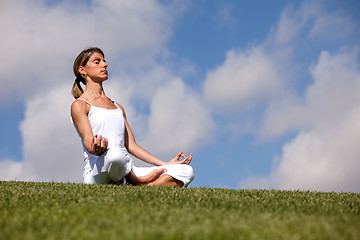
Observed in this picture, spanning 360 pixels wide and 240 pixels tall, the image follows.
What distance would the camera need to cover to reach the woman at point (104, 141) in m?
7.28

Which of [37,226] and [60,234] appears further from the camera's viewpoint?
[37,226]

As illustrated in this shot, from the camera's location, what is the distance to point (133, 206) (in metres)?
4.95

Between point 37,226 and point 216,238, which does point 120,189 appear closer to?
point 37,226

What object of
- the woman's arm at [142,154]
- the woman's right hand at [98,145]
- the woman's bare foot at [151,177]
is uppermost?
the woman's arm at [142,154]

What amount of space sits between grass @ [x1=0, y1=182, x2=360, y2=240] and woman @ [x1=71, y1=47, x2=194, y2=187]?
907 mm

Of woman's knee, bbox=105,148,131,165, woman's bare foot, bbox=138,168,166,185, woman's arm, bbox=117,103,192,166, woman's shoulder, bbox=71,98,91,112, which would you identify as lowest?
woman's bare foot, bbox=138,168,166,185

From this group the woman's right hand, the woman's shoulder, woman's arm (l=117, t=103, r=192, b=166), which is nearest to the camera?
the woman's right hand

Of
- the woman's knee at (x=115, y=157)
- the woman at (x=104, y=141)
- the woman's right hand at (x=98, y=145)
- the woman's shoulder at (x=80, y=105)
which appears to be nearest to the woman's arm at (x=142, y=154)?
the woman at (x=104, y=141)

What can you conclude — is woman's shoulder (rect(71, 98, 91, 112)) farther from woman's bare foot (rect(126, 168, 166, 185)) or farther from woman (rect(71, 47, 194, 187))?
woman's bare foot (rect(126, 168, 166, 185))

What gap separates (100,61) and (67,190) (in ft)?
9.75

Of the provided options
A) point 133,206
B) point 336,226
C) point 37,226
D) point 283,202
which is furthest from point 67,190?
point 336,226

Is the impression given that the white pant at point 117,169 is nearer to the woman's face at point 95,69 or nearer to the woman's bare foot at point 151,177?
the woman's bare foot at point 151,177

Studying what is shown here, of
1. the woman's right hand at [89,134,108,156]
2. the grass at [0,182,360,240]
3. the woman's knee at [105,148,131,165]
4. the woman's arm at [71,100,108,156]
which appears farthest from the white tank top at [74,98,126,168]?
the grass at [0,182,360,240]

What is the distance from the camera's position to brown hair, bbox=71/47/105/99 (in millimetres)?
8203
